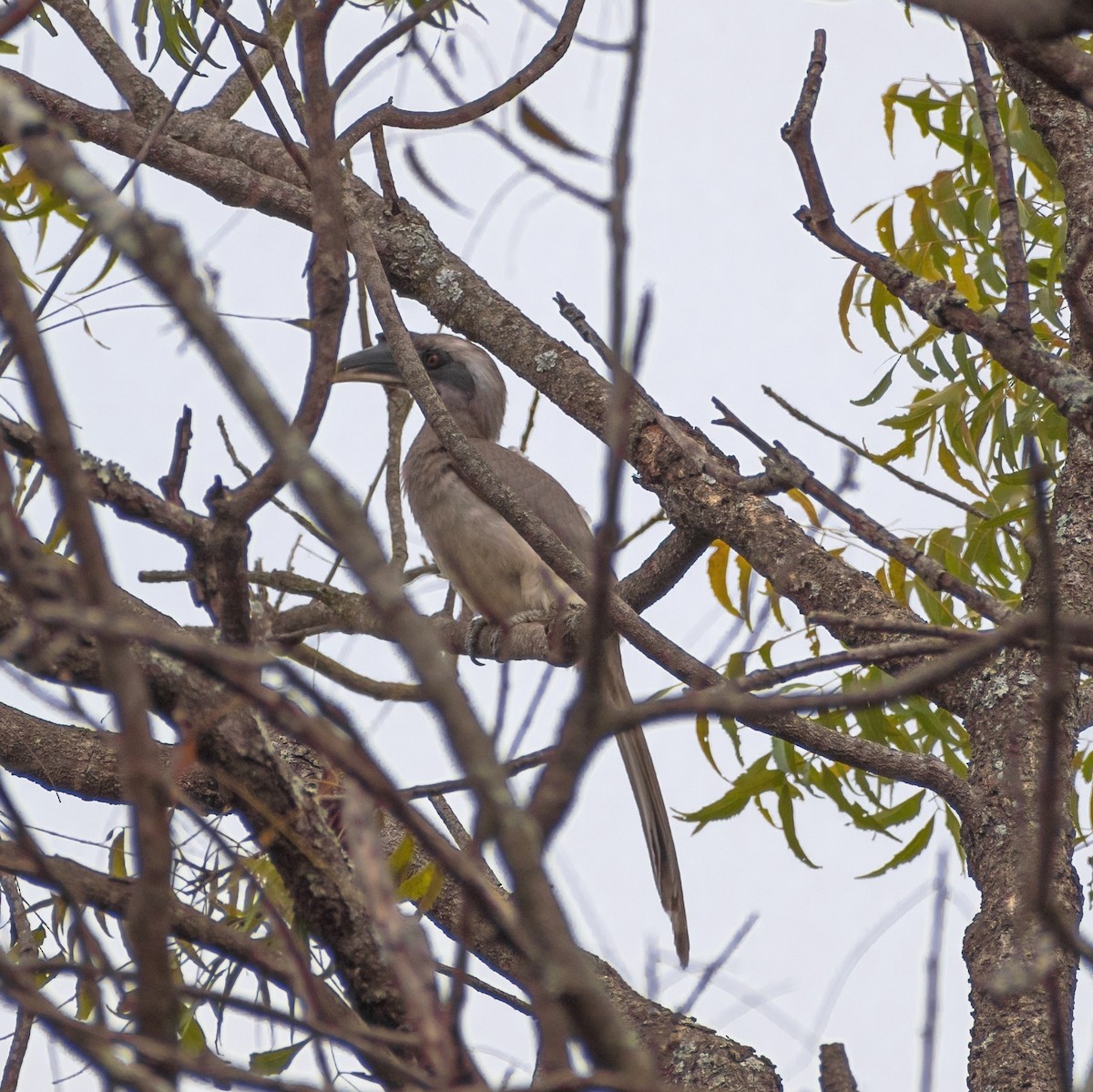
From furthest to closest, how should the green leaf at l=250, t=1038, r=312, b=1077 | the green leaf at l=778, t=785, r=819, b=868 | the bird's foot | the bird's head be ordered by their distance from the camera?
1. the bird's head
2. the bird's foot
3. the green leaf at l=778, t=785, r=819, b=868
4. the green leaf at l=250, t=1038, r=312, b=1077

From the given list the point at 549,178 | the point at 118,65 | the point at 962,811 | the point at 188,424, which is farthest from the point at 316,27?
the point at 118,65

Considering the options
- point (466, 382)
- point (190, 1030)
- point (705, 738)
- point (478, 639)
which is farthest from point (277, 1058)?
point (466, 382)

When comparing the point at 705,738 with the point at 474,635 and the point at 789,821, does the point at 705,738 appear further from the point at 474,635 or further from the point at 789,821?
the point at 474,635

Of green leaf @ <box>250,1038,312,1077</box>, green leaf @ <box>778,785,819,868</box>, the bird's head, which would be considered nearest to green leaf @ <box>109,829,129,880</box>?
green leaf @ <box>250,1038,312,1077</box>

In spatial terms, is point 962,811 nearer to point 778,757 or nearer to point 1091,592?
point 1091,592

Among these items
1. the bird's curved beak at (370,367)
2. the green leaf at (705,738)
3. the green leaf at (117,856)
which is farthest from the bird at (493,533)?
the green leaf at (117,856)

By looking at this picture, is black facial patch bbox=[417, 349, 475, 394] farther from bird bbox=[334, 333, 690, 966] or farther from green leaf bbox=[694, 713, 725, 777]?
green leaf bbox=[694, 713, 725, 777]

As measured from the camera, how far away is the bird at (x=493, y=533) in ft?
15.1

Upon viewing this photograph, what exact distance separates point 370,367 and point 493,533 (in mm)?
810

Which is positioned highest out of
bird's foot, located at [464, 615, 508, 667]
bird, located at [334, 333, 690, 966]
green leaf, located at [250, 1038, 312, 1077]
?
bird, located at [334, 333, 690, 966]

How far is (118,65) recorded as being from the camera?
144 inches

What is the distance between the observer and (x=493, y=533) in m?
5.23

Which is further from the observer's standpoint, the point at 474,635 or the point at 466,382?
the point at 466,382

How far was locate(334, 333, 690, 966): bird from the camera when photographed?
4.61m
